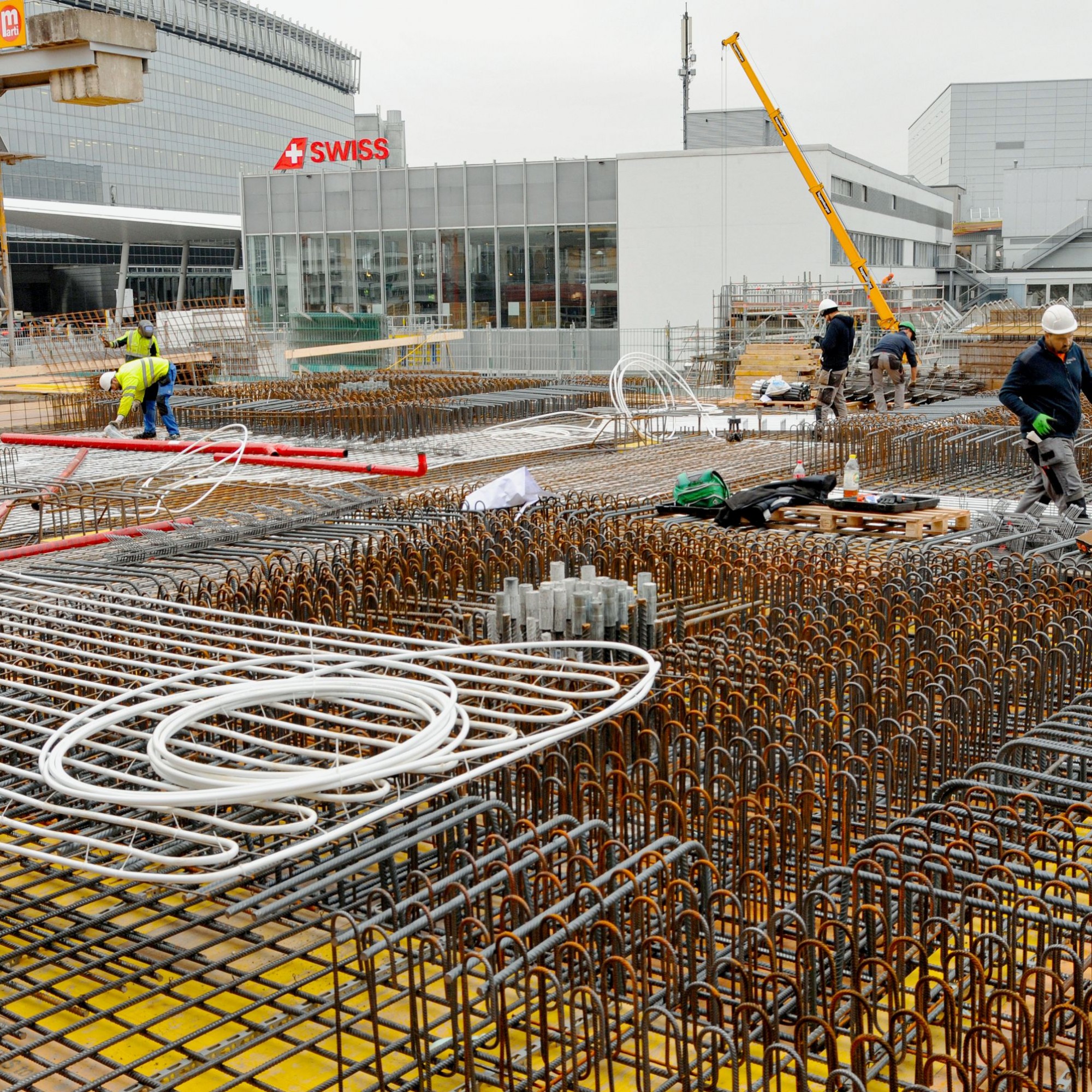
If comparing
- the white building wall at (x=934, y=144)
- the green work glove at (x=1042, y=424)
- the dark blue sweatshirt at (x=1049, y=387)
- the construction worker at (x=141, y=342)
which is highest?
the white building wall at (x=934, y=144)

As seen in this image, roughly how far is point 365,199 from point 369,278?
2.36m

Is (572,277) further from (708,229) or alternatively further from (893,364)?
(893,364)

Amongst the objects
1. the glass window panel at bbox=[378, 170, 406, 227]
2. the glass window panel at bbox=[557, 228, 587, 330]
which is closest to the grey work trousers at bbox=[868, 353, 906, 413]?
the glass window panel at bbox=[557, 228, 587, 330]

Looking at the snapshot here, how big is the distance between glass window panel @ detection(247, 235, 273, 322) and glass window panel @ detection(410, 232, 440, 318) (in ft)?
16.7

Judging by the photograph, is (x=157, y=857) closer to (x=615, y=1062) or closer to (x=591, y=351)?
(x=615, y=1062)

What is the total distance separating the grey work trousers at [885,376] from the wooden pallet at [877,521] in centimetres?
952

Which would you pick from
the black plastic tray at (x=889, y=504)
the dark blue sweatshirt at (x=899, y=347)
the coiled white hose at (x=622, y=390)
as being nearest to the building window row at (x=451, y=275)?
the coiled white hose at (x=622, y=390)

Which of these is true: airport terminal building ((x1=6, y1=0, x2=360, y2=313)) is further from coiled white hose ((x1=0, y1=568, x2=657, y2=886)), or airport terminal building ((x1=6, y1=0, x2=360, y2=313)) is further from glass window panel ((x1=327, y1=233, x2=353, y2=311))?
coiled white hose ((x1=0, y1=568, x2=657, y2=886))

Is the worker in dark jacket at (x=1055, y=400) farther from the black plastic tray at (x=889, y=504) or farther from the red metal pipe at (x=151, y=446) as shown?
the red metal pipe at (x=151, y=446)

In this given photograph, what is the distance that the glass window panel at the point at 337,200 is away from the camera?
131 ft

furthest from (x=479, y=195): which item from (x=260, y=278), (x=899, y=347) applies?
(x=899, y=347)

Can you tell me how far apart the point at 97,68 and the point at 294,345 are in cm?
3040

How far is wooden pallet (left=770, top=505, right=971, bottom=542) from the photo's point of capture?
43.8 feet

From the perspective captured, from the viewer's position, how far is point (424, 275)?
39.7 m
